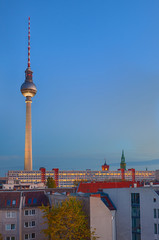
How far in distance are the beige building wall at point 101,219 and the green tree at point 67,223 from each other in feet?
7.07

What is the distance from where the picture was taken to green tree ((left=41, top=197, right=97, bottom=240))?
4778 centimetres

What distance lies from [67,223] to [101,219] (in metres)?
8.31

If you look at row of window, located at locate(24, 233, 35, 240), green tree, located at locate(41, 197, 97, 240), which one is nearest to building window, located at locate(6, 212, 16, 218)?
row of window, located at locate(24, 233, 35, 240)

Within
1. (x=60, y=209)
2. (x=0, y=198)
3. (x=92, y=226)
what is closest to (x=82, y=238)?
(x=92, y=226)

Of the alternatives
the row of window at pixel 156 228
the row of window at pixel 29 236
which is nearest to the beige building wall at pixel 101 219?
the row of window at pixel 156 228

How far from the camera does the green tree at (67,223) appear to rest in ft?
157

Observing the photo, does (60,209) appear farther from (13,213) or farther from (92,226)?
(13,213)

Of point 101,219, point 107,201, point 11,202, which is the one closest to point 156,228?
point 101,219

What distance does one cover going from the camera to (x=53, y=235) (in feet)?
159

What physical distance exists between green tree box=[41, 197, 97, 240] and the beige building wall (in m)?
2.16

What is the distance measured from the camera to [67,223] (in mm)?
48312

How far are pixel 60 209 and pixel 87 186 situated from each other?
2153 inches

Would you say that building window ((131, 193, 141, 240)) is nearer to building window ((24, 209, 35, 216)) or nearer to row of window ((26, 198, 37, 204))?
building window ((24, 209, 35, 216))

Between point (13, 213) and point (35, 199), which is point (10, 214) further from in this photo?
point (35, 199)
